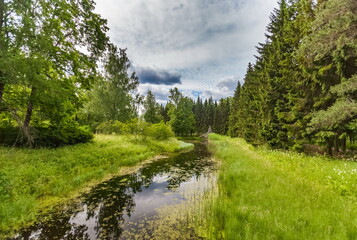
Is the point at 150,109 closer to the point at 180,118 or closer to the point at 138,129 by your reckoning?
the point at 180,118

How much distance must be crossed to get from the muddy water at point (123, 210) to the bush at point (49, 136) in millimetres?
5505

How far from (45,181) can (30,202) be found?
5.59 feet

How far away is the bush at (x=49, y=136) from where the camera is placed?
Answer: 10.8 m

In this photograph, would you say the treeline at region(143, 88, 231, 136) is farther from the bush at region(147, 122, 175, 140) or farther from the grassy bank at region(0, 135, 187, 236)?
the grassy bank at region(0, 135, 187, 236)

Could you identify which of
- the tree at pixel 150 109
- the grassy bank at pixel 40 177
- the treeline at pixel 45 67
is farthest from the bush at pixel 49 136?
the tree at pixel 150 109

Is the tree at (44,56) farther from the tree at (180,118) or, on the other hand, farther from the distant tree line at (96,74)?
the tree at (180,118)

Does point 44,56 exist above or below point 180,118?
above

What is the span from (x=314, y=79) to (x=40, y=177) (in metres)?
17.3

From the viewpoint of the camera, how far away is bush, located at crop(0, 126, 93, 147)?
10.8 m

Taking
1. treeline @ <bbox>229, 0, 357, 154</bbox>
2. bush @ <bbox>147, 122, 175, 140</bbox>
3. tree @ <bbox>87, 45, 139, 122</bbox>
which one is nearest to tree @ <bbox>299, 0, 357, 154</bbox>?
treeline @ <bbox>229, 0, 357, 154</bbox>

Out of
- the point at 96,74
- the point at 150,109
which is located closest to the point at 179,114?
the point at 150,109

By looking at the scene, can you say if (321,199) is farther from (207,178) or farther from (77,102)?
(77,102)

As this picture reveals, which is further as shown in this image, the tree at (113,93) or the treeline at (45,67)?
the tree at (113,93)

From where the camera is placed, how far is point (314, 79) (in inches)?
480
